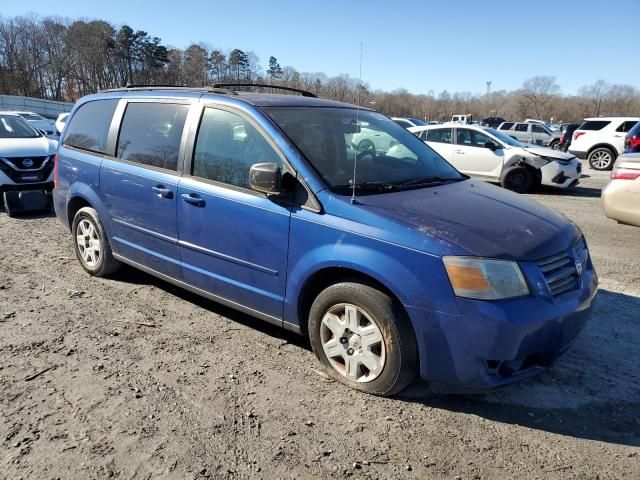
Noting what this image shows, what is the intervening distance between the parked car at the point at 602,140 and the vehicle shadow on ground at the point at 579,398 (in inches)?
609

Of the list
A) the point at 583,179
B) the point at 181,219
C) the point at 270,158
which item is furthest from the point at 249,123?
the point at 583,179

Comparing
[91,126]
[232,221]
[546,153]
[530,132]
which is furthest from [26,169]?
[530,132]

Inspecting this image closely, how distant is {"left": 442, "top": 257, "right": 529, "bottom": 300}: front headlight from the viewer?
2.52 meters

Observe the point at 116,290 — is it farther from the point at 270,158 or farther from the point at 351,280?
the point at 351,280

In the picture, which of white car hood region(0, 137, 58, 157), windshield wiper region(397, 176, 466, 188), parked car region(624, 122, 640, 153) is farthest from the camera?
parked car region(624, 122, 640, 153)

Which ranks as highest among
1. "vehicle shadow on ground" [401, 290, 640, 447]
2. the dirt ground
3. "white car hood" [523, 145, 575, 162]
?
"white car hood" [523, 145, 575, 162]

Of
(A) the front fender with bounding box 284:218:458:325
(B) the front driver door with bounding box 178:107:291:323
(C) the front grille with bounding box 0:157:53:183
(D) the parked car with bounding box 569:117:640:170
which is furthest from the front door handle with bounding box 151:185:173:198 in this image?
(D) the parked car with bounding box 569:117:640:170

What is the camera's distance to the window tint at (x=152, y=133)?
388 cm

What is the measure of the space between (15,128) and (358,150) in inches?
333

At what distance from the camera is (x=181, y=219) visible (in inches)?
146

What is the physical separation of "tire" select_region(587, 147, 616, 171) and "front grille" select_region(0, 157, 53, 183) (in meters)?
16.9

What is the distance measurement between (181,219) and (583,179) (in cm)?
1393

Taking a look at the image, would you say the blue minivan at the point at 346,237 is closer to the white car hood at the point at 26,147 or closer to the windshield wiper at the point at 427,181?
the windshield wiper at the point at 427,181

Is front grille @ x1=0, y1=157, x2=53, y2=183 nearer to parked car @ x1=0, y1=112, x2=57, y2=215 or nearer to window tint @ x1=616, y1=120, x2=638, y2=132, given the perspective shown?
parked car @ x1=0, y1=112, x2=57, y2=215
